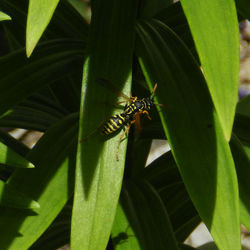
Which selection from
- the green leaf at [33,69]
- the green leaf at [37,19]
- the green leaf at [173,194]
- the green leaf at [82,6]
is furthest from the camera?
the green leaf at [82,6]

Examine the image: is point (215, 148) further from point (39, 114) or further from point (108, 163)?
point (39, 114)

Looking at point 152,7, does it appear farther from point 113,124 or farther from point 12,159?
point 12,159

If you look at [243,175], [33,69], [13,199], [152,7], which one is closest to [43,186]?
[13,199]

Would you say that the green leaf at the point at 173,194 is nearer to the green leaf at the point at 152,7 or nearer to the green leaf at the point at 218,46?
the green leaf at the point at 152,7

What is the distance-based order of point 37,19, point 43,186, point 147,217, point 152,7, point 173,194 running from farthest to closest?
point 173,194 → point 152,7 → point 147,217 → point 43,186 → point 37,19

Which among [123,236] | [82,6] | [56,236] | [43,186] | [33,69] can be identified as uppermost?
[82,6]

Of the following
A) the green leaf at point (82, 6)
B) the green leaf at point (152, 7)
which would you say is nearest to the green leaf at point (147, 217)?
the green leaf at point (152, 7)
